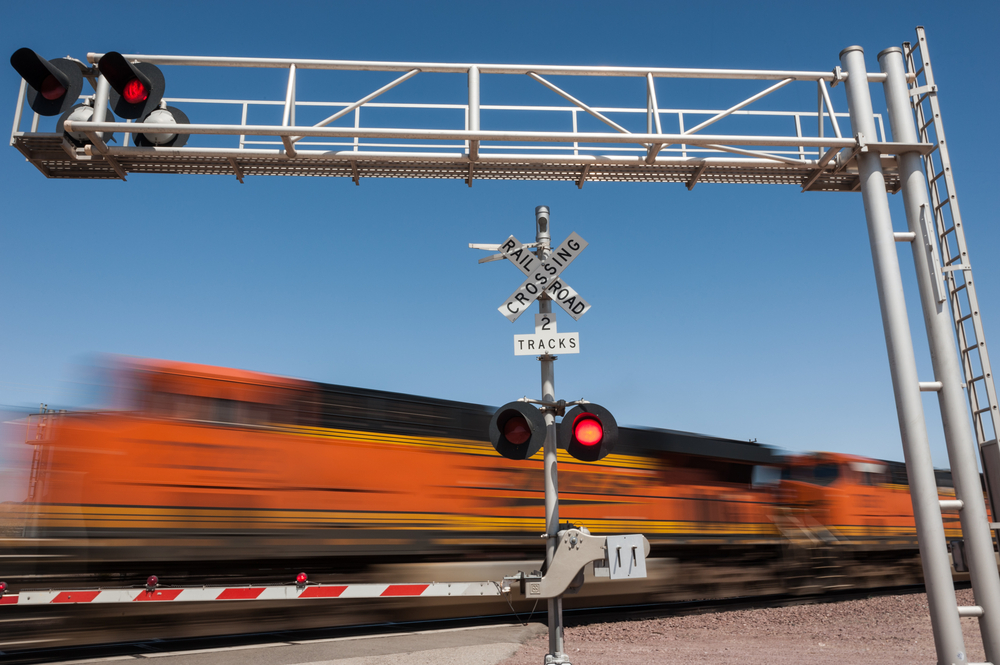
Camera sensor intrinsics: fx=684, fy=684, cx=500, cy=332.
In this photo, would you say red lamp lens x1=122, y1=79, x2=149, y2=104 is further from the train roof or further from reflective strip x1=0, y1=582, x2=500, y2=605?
the train roof

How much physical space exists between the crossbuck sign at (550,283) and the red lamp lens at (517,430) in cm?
113

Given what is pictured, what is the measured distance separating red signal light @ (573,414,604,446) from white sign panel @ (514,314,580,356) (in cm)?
68

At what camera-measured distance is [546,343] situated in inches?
233

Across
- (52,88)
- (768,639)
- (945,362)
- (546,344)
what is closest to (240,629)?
(546,344)

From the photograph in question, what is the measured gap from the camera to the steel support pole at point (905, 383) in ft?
17.5

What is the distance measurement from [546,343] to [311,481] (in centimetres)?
505

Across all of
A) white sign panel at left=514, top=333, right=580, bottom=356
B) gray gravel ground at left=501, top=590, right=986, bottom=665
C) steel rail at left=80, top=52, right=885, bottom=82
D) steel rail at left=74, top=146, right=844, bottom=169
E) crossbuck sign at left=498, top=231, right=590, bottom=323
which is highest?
steel rail at left=80, top=52, right=885, bottom=82

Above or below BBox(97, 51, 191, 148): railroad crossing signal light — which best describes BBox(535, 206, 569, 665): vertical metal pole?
below

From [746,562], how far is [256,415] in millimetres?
10750

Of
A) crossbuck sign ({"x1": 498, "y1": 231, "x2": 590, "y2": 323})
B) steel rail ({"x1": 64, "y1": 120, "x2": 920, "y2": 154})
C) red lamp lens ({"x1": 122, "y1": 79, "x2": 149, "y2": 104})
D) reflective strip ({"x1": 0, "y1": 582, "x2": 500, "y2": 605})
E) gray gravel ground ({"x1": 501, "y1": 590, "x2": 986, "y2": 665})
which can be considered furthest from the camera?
gray gravel ground ({"x1": 501, "y1": 590, "x2": 986, "y2": 665})

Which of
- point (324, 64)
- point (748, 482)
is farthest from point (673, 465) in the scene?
point (324, 64)

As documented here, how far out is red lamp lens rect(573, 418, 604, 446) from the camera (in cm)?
541

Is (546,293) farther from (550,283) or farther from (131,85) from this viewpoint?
(131,85)

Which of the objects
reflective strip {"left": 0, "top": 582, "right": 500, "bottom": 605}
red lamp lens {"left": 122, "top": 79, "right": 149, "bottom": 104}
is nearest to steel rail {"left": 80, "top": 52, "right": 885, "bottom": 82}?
red lamp lens {"left": 122, "top": 79, "right": 149, "bottom": 104}
